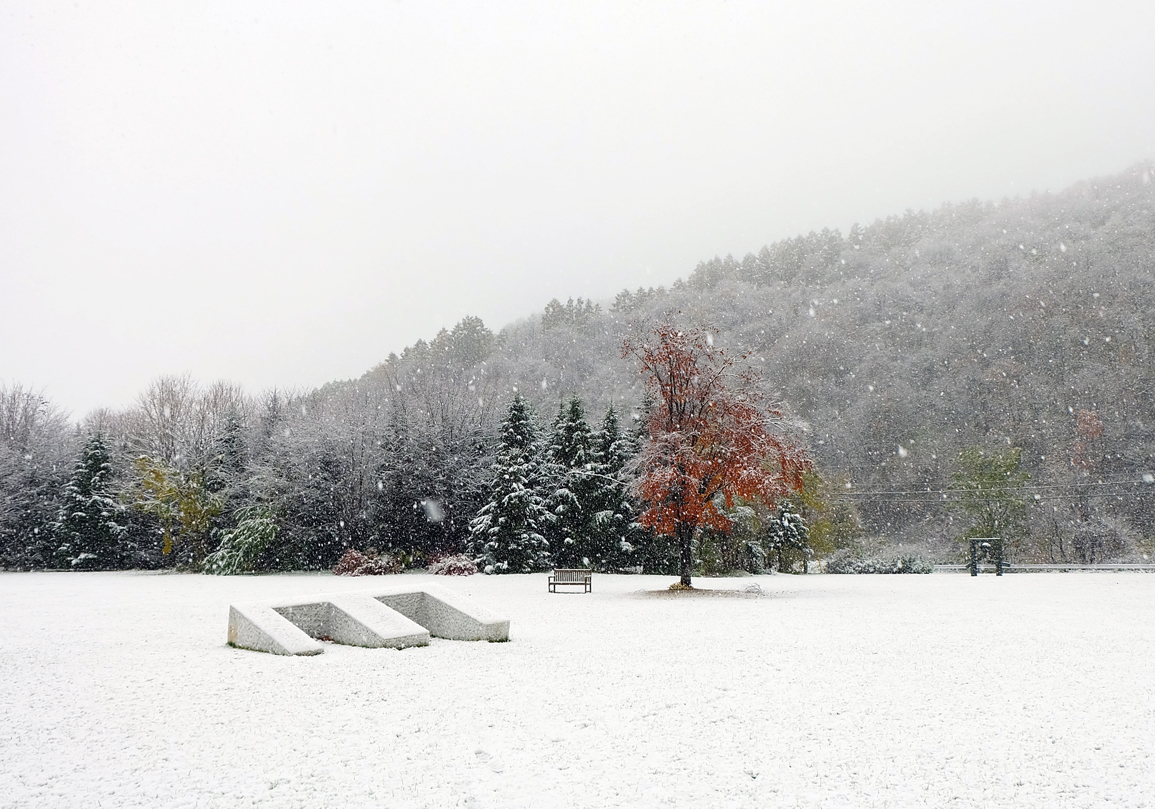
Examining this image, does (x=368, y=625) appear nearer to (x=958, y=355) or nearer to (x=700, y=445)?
(x=700, y=445)

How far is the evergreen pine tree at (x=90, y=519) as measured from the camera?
27.2m

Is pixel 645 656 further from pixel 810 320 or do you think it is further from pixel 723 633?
pixel 810 320

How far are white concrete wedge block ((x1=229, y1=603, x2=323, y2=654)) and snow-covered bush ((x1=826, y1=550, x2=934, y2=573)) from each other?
23720mm

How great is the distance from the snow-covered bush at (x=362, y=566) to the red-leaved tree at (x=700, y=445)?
32.6ft

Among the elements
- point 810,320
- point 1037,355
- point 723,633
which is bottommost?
point 723,633

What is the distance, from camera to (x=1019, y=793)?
12.9 ft

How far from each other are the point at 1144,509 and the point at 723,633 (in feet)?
111

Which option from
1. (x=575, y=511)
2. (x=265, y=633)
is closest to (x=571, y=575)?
(x=575, y=511)

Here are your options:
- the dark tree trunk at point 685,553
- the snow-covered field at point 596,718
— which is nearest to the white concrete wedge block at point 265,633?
the snow-covered field at point 596,718

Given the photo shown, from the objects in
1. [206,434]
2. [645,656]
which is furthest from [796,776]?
[206,434]

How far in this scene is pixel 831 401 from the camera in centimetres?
4400

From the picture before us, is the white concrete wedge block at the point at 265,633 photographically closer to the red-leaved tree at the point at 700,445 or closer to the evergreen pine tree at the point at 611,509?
the red-leaved tree at the point at 700,445

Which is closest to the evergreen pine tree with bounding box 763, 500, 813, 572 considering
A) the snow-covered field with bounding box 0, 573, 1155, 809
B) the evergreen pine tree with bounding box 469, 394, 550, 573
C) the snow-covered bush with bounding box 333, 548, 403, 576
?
the evergreen pine tree with bounding box 469, 394, 550, 573

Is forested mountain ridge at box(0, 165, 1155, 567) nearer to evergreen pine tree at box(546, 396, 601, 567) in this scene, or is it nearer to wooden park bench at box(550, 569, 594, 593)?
evergreen pine tree at box(546, 396, 601, 567)
